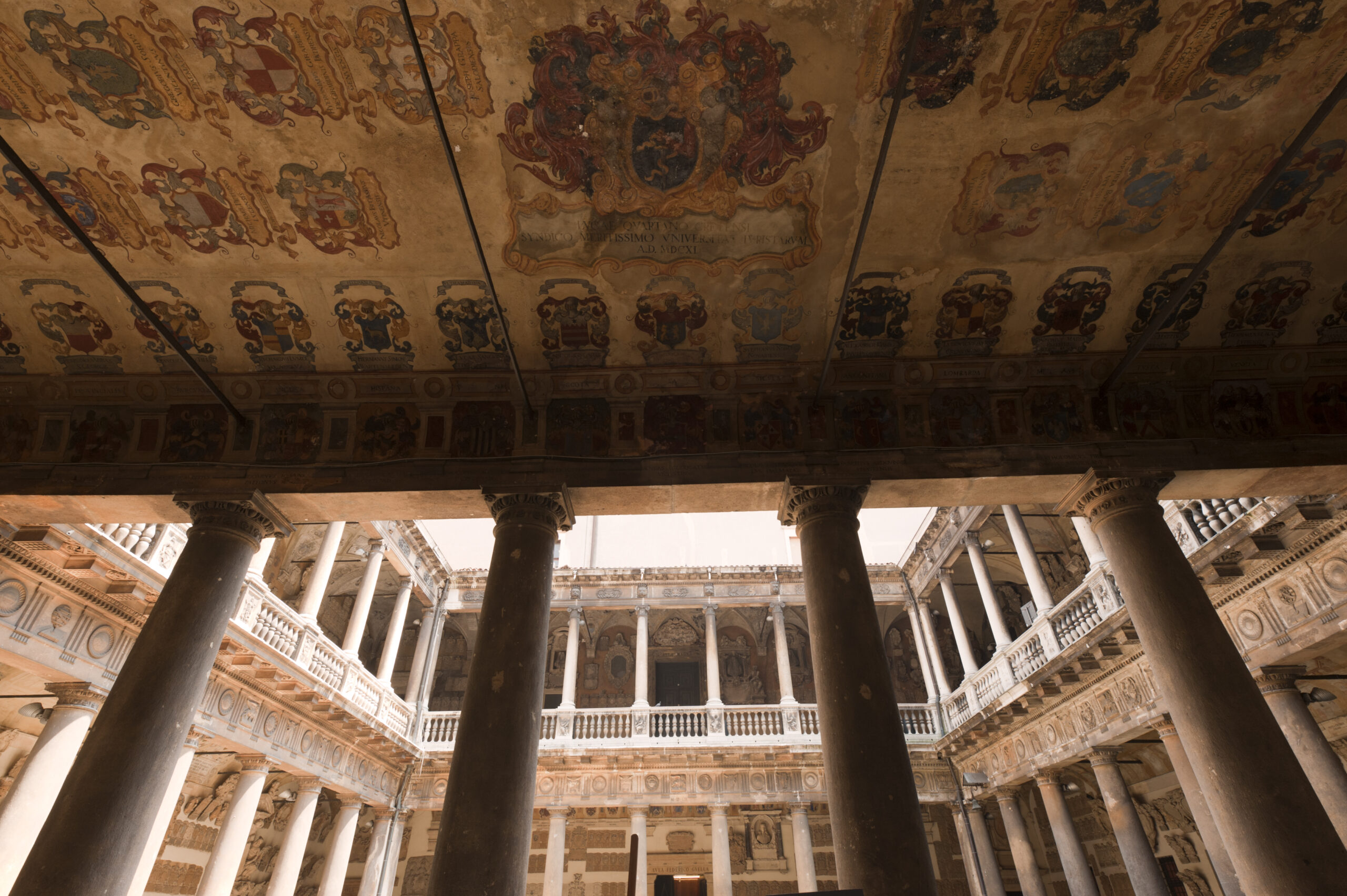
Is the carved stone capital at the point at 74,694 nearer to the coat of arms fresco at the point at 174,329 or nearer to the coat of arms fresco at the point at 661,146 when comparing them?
the coat of arms fresco at the point at 174,329

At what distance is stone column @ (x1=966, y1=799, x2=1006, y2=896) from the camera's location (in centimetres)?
1328

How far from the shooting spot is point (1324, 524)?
6.67 metres

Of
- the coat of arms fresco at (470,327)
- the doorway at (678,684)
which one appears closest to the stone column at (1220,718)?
the coat of arms fresco at (470,327)

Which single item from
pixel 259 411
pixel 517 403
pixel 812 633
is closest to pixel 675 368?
pixel 517 403

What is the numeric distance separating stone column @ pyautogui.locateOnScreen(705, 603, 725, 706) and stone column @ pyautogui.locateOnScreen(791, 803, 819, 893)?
2641mm

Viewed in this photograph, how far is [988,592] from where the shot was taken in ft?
44.4

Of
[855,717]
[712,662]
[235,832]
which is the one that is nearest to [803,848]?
[712,662]

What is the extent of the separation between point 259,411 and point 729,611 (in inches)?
626

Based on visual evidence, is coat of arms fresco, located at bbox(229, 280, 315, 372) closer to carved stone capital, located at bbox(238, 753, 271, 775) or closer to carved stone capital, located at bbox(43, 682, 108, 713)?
carved stone capital, located at bbox(43, 682, 108, 713)

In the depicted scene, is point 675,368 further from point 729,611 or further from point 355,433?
point 729,611

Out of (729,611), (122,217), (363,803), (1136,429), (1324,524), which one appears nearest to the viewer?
(122,217)

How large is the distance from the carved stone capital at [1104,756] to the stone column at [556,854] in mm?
10118

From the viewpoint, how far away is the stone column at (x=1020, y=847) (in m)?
12.3

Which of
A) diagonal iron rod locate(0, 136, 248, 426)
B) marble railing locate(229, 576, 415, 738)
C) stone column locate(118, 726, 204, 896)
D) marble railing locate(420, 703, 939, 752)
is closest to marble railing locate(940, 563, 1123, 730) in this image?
marble railing locate(420, 703, 939, 752)
